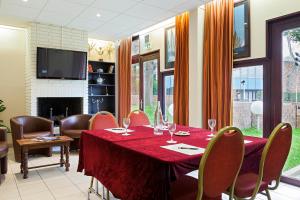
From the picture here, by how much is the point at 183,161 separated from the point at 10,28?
5784mm

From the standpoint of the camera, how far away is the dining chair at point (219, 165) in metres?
1.53

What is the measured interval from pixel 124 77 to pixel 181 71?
2212 millimetres

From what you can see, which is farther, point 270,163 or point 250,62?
point 250,62

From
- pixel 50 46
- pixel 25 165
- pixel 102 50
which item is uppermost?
pixel 102 50

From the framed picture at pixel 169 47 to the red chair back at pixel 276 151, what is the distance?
3.49m

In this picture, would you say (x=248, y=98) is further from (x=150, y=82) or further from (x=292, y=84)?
(x=150, y=82)

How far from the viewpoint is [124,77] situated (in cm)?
650

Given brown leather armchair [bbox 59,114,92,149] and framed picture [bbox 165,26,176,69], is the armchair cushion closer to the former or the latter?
brown leather armchair [bbox 59,114,92,149]

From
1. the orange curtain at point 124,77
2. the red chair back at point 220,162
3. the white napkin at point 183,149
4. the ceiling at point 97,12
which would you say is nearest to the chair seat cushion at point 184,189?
the red chair back at point 220,162

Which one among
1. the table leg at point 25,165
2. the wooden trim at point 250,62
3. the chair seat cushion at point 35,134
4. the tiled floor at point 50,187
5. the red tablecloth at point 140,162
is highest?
the wooden trim at point 250,62

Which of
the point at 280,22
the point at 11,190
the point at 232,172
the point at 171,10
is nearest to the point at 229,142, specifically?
the point at 232,172

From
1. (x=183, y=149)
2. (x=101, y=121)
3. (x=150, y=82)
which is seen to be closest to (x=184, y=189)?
(x=183, y=149)

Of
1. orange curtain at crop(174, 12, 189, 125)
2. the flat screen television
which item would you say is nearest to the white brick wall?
the flat screen television

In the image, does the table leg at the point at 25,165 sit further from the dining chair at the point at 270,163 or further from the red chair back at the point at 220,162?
the dining chair at the point at 270,163
